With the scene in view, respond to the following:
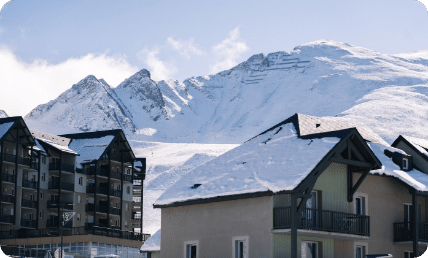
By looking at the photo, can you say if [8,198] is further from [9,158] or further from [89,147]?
[89,147]

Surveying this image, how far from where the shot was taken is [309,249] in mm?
37875

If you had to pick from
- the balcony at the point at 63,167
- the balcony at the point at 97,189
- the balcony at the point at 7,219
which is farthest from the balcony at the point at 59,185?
the balcony at the point at 7,219

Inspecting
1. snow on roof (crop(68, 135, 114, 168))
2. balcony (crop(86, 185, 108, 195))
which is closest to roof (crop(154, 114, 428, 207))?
balcony (crop(86, 185, 108, 195))

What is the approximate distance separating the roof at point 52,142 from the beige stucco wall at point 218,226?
50.6 meters

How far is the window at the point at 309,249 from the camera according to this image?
37500mm

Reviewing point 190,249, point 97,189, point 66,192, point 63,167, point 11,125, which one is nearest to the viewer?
point 190,249

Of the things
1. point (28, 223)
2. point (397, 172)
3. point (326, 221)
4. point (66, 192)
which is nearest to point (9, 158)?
point (28, 223)

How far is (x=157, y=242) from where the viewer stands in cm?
4662

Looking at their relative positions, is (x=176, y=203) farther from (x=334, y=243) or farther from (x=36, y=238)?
(x=36, y=238)

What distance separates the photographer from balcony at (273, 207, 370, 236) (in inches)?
1387

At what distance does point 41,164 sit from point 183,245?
168 ft

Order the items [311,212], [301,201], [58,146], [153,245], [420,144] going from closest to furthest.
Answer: [301,201]
[311,212]
[153,245]
[420,144]
[58,146]

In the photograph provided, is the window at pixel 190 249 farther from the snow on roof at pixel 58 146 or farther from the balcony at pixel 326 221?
the snow on roof at pixel 58 146

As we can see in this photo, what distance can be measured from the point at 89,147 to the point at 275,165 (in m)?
60.3
